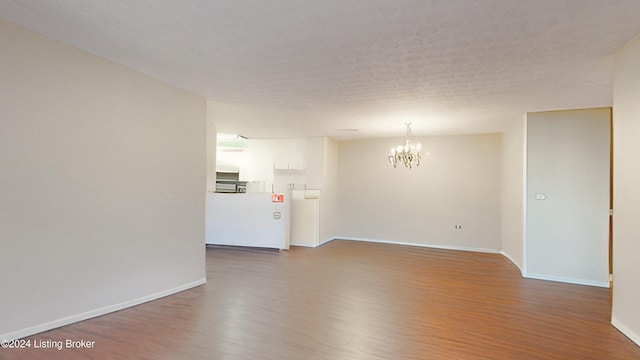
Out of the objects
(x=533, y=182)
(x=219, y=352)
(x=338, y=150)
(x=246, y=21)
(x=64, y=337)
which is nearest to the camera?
(x=246, y=21)

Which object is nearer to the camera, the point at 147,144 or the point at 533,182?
the point at 147,144

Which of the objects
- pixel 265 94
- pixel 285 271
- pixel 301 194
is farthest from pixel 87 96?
pixel 301 194

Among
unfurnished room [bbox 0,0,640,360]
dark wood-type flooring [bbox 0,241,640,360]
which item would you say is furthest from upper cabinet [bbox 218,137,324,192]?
dark wood-type flooring [bbox 0,241,640,360]

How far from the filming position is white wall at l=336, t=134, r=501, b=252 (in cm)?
690

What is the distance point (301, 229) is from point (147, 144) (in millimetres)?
4399

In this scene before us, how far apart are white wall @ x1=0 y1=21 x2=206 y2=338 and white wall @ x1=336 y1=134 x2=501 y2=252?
15.8 ft

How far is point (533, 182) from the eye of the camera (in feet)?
15.8

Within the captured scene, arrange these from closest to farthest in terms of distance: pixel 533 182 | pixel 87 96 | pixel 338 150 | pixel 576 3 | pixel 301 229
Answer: pixel 576 3 → pixel 87 96 → pixel 533 182 → pixel 301 229 → pixel 338 150

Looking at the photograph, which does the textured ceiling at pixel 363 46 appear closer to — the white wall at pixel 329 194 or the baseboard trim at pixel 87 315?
the baseboard trim at pixel 87 315

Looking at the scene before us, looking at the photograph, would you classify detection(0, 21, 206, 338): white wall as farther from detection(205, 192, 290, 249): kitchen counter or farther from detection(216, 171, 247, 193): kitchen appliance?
detection(216, 171, 247, 193): kitchen appliance

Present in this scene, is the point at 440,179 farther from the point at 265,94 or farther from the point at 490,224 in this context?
the point at 265,94

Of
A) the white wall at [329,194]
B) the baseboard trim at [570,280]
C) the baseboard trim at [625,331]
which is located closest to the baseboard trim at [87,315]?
the white wall at [329,194]

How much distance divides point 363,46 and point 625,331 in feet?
11.9

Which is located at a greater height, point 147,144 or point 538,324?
point 147,144
